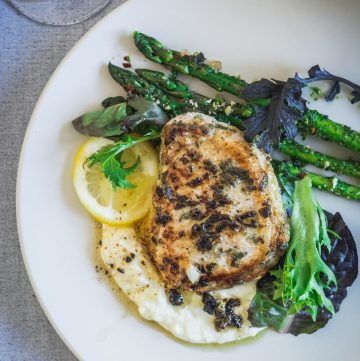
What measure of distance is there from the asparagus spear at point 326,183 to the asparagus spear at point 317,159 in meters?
0.08

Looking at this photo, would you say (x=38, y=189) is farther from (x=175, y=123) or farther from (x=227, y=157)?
(x=227, y=157)

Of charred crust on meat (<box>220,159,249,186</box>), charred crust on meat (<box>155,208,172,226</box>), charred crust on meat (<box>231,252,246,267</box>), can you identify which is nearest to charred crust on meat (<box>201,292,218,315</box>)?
charred crust on meat (<box>231,252,246,267</box>)

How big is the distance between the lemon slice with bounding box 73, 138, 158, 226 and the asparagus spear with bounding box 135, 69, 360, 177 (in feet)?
1.65

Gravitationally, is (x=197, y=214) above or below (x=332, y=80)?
below

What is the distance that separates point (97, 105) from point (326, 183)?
1.86m

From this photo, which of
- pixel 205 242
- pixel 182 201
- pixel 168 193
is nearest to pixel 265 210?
pixel 205 242

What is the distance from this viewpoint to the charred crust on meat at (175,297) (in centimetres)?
439

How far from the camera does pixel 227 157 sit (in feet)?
13.8

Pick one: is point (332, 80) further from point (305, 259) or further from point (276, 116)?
point (305, 259)

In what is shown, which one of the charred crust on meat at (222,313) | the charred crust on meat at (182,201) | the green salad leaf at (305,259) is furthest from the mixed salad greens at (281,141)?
the charred crust on meat at (182,201)

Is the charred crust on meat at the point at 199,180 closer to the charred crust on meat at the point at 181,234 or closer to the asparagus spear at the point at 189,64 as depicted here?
the charred crust on meat at the point at 181,234

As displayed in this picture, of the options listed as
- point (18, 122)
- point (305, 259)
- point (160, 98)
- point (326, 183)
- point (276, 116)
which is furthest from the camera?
point (18, 122)

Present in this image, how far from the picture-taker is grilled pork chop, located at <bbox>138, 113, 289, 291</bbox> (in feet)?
13.5

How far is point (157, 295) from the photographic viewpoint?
4.41 m
